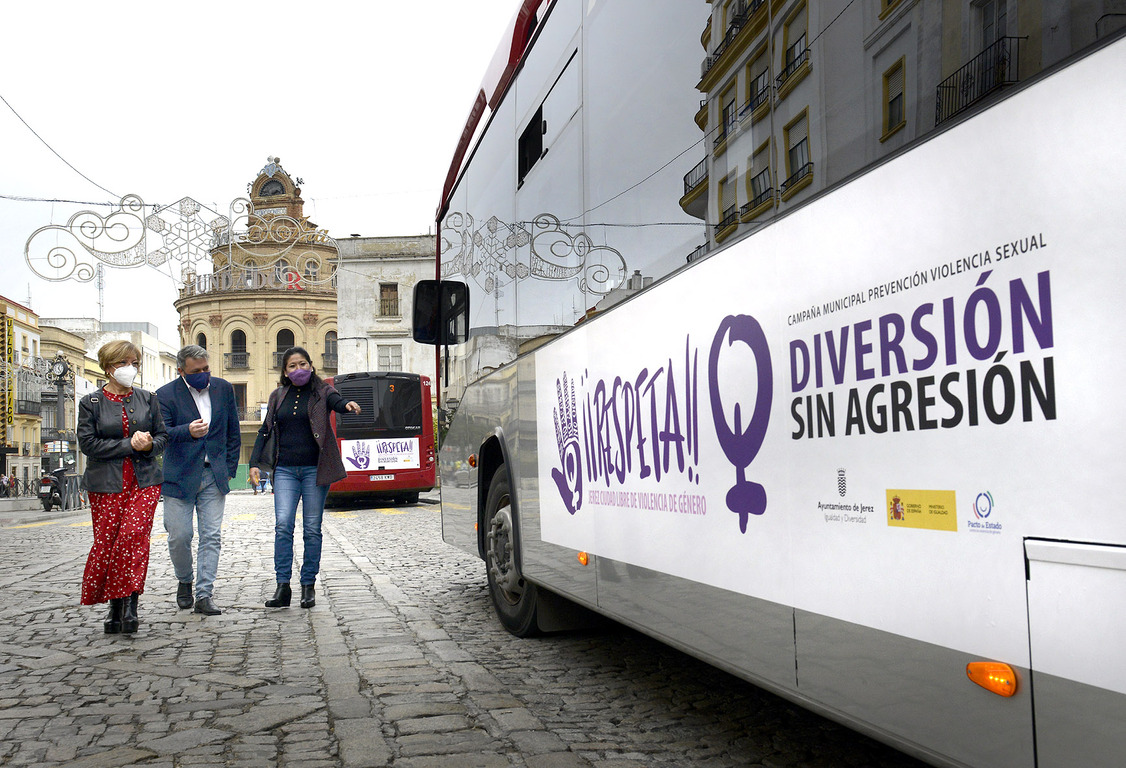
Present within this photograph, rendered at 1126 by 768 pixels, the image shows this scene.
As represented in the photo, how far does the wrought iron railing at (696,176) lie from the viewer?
11.1ft

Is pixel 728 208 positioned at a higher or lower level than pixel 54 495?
higher

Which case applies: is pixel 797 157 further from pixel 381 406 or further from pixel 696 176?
pixel 381 406

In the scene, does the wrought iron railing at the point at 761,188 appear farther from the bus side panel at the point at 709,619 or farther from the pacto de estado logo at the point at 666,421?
the bus side panel at the point at 709,619

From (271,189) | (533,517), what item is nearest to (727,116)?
(533,517)

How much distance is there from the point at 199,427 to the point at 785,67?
5.36 m

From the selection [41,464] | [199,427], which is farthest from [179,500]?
[41,464]

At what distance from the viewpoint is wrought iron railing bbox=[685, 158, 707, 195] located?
337 centimetres

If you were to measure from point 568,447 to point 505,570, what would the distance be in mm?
1669

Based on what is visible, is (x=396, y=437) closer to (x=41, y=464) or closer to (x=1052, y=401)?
(x=1052, y=401)

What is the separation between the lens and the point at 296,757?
3.72m

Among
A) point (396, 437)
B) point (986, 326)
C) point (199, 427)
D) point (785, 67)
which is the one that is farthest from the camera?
point (396, 437)

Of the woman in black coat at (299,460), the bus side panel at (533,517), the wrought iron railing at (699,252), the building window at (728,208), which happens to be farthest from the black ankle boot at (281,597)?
the building window at (728,208)

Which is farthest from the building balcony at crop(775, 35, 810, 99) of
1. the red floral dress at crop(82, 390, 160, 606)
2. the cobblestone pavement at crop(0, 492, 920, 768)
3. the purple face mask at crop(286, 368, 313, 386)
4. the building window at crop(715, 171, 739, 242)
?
the purple face mask at crop(286, 368, 313, 386)

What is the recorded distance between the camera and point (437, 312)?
8.28 metres
